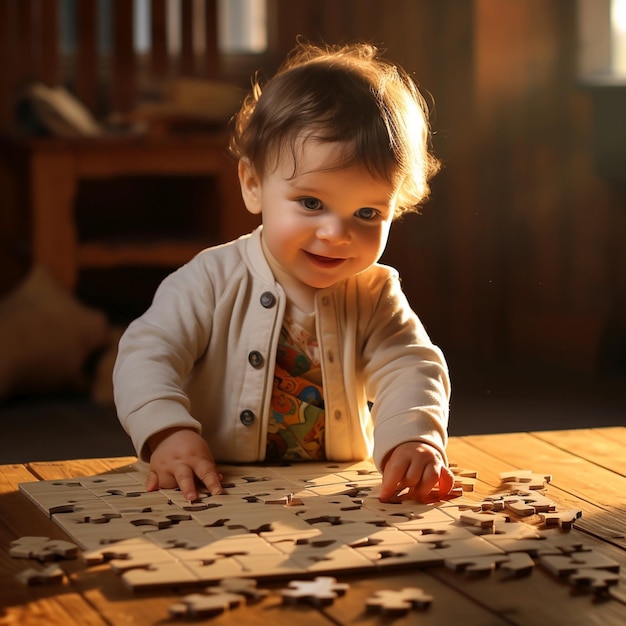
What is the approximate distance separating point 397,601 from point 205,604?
0.18 m

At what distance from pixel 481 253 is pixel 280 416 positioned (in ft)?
7.59

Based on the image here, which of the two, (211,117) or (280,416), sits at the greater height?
(211,117)

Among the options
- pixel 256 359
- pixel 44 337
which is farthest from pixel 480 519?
pixel 44 337

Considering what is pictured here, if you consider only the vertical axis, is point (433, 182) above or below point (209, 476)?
above

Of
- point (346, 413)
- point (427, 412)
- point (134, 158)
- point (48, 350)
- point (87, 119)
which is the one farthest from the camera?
point (87, 119)

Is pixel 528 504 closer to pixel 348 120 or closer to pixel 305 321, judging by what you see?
pixel 305 321

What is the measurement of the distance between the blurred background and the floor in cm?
1

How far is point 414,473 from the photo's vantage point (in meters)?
1.51

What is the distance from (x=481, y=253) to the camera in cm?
393

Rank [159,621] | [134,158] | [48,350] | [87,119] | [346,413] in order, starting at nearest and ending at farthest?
[159,621]
[346,413]
[48,350]
[134,158]
[87,119]

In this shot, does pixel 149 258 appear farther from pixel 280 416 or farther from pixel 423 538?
pixel 423 538

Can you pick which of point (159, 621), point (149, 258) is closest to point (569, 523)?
point (159, 621)

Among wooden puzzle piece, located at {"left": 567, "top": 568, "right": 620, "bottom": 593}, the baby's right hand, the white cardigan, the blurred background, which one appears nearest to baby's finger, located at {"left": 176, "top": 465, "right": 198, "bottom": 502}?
the baby's right hand

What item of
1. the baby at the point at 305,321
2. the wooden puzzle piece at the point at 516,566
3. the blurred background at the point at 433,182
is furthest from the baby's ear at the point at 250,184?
the blurred background at the point at 433,182
